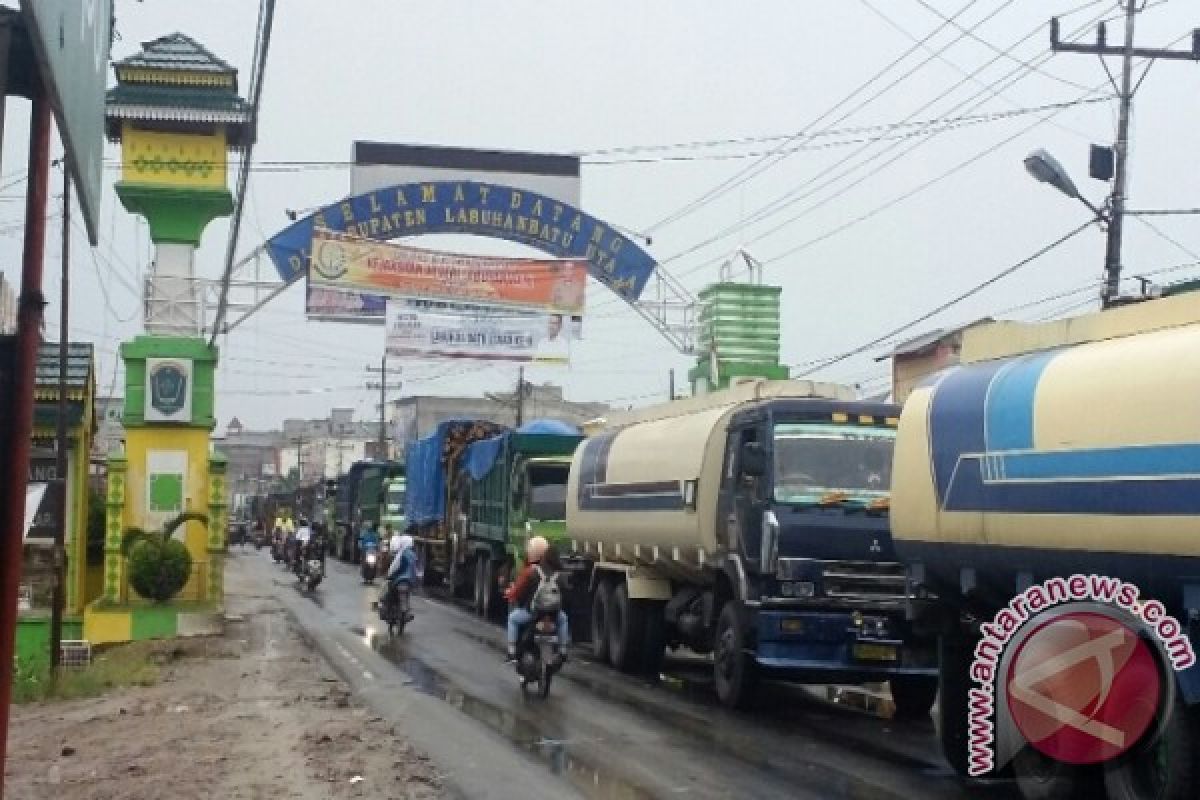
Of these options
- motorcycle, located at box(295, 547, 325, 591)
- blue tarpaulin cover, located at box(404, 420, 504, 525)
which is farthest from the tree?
motorcycle, located at box(295, 547, 325, 591)

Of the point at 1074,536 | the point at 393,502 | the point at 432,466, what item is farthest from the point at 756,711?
→ the point at 393,502

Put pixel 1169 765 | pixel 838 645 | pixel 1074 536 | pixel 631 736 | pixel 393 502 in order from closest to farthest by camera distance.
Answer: pixel 1169 765 → pixel 1074 536 → pixel 631 736 → pixel 838 645 → pixel 393 502

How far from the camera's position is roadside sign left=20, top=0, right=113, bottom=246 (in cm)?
341

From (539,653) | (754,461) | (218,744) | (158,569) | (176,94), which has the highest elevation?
(176,94)

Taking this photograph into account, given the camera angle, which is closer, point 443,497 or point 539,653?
point 539,653

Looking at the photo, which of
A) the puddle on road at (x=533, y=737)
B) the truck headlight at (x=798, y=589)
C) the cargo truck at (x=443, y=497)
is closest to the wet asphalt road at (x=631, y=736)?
the puddle on road at (x=533, y=737)

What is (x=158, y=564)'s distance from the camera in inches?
1003

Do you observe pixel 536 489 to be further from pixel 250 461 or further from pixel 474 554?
pixel 250 461

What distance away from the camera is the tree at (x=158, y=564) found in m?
25.5

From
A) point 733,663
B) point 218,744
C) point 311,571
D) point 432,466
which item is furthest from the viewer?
point 311,571

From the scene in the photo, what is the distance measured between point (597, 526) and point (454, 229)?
12503 mm

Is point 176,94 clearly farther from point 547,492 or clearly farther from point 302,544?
point 302,544

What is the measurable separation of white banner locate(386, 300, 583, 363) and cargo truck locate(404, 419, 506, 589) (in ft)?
6.08

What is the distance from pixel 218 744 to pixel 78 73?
8360 millimetres
